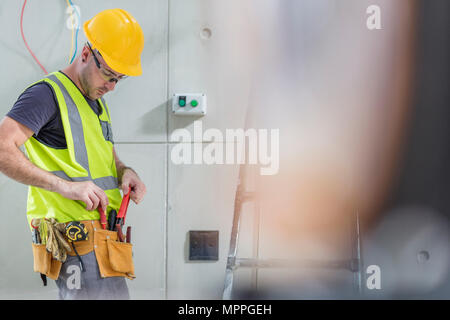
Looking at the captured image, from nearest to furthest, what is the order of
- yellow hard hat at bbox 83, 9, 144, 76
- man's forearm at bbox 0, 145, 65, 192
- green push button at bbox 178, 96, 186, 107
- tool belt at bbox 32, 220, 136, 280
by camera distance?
1. man's forearm at bbox 0, 145, 65, 192
2. tool belt at bbox 32, 220, 136, 280
3. yellow hard hat at bbox 83, 9, 144, 76
4. green push button at bbox 178, 96, 186, 107

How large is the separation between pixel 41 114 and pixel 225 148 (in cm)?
87

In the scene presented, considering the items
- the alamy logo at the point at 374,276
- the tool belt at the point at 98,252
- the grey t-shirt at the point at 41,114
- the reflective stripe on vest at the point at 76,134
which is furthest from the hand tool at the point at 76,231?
the alamy logo at the point at 374,276

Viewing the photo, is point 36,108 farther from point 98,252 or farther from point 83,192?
point 98,252

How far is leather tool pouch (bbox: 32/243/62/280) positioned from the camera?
134cm

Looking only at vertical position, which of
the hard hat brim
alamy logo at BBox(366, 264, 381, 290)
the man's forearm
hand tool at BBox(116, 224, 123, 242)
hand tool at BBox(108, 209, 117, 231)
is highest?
the hard hat brim

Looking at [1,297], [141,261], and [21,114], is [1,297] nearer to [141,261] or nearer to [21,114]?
[141,261]

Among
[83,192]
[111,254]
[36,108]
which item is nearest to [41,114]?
[36,108]

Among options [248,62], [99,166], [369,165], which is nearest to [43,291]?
[99,166]

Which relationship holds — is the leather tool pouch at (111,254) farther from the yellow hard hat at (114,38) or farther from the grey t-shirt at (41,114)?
the yellow hard hat at (114,38)

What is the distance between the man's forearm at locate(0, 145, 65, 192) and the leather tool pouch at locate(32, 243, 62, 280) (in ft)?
0.65

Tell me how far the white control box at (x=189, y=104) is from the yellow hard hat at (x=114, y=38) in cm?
45

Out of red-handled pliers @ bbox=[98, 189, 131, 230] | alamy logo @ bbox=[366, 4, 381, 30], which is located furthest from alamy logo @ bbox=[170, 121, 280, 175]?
alamy logo @ bbox=[366, 4, 381, 30]

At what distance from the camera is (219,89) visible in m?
1.99

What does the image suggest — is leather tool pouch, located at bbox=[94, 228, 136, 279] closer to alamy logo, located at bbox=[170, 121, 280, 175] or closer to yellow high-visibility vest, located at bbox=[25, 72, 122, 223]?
yellow high-visibility vest, located at bbox=[25, 72, 122, 223]
